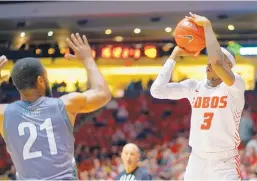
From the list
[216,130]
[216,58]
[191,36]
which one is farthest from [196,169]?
[191,36]

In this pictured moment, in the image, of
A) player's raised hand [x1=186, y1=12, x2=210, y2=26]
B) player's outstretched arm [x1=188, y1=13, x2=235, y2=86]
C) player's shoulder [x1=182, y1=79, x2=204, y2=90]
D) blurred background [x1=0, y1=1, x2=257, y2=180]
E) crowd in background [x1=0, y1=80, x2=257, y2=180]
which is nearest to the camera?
player's outstretched arm [x1=188, y1=13, x2=235, y2=86]

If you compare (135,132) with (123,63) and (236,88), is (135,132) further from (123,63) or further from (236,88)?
(236,88)

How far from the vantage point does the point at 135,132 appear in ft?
42.2

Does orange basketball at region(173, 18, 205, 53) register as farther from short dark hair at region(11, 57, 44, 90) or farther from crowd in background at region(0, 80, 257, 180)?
crowd in background at region(0, 80, 257, 180)

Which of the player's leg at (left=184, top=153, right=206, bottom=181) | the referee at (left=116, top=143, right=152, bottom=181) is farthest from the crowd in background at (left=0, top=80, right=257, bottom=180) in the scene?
the player's leg at (left=184, top=153, right=206, bottom=181)

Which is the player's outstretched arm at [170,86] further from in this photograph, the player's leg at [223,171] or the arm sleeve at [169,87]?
the player's leg at [223,171]

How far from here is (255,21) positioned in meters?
12.2

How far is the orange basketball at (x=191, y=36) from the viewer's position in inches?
179

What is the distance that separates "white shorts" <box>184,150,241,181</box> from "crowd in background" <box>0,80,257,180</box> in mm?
6563

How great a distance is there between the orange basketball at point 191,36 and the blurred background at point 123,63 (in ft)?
21.4

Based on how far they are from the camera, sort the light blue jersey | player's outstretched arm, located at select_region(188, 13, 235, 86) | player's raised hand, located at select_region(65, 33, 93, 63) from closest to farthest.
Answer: the light blue jersey → player's raised hand, located at select_region(65, 33, 93, 63) → player's outstretched arm, located at select_region(188, 13, 235, 86)

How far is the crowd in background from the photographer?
1148 centimetres

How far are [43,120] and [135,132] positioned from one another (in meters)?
9.55

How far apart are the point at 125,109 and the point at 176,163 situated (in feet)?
8.43
